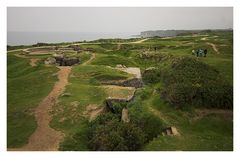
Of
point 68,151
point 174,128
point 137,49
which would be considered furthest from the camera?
point 137,49

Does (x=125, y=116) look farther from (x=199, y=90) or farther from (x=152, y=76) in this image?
(x=152, y=76)

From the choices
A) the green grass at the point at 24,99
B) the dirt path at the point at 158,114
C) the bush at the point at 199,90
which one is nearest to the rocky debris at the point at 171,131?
the dirt path at the point at 158,114

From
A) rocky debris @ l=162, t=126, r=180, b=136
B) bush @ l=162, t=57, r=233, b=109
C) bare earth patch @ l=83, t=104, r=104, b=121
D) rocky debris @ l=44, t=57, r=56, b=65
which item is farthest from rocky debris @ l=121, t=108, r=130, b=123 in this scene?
rocky debris @ l=44, t=57, r=56, b=65

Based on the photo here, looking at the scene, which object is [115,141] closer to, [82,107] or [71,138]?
[71,138]

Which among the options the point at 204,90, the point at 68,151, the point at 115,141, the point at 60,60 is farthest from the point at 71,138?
the point at 60,60

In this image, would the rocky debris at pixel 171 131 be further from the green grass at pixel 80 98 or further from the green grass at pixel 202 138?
the green grass at pixel 80 98

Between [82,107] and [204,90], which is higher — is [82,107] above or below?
below
